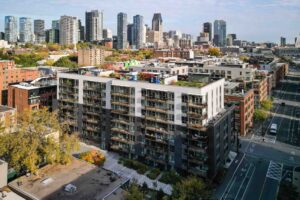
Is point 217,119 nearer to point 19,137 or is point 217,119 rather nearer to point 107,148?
point 107,148

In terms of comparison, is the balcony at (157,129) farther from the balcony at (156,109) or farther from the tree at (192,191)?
the tree at (192,191)

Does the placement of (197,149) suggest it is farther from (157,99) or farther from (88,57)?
(88,57)

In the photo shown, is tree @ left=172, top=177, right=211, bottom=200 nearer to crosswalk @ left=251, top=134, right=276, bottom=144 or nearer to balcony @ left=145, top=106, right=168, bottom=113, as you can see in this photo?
balcony @ left=145, top=106, right=168, bottom=113

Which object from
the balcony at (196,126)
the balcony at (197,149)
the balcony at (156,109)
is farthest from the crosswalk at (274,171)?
the balcony at (156,109)

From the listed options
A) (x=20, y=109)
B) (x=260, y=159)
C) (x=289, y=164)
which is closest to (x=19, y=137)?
(x=20, y=109)

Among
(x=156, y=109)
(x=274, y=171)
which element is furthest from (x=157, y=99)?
(x=274, y=171)

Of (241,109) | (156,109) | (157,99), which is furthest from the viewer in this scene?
(241,109)

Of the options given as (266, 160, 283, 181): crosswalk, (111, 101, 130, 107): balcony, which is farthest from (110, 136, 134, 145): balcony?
(266, 160, 283, 181): crosswalk
